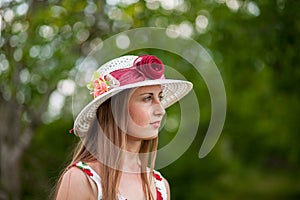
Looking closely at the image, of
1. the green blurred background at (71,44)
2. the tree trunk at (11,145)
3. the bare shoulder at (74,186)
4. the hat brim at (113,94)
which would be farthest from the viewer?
the tree trunk at (11,145)

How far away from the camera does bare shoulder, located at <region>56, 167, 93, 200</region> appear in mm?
2301

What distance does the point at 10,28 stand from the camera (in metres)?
5.41

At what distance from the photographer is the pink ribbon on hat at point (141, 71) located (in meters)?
2.44

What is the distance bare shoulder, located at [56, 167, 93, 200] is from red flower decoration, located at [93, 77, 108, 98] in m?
0.32

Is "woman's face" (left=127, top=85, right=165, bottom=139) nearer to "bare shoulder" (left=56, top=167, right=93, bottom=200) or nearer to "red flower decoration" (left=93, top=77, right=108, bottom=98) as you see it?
"red flower decoration" (left=93, top=77, right=108, bottom=98)

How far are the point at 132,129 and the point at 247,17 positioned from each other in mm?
4735

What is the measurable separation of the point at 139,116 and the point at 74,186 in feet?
1.17

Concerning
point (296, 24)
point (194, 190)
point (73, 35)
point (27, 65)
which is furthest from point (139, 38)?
point (194, 190)

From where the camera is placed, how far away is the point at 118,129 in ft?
7.93

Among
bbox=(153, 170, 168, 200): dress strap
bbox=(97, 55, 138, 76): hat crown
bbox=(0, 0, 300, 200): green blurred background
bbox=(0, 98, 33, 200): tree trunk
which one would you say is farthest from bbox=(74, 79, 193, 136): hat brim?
bbox=(0, 98, 33, 200): tree trunk

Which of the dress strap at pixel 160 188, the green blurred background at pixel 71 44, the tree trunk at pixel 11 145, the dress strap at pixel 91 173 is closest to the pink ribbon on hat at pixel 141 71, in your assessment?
the dress strap at pixel 91 173

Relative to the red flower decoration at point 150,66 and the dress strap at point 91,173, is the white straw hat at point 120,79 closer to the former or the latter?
the red flower decoration at point 150,66

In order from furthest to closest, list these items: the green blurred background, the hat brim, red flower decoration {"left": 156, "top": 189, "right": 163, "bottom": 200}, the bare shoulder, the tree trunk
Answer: the tree trunk → the green blurred background → red flower decoration {"left": 156, "top": 189, "right": 163, "bottom": 200} → the hat brim → the bare shoulder

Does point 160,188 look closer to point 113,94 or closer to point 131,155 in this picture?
point 131,155
